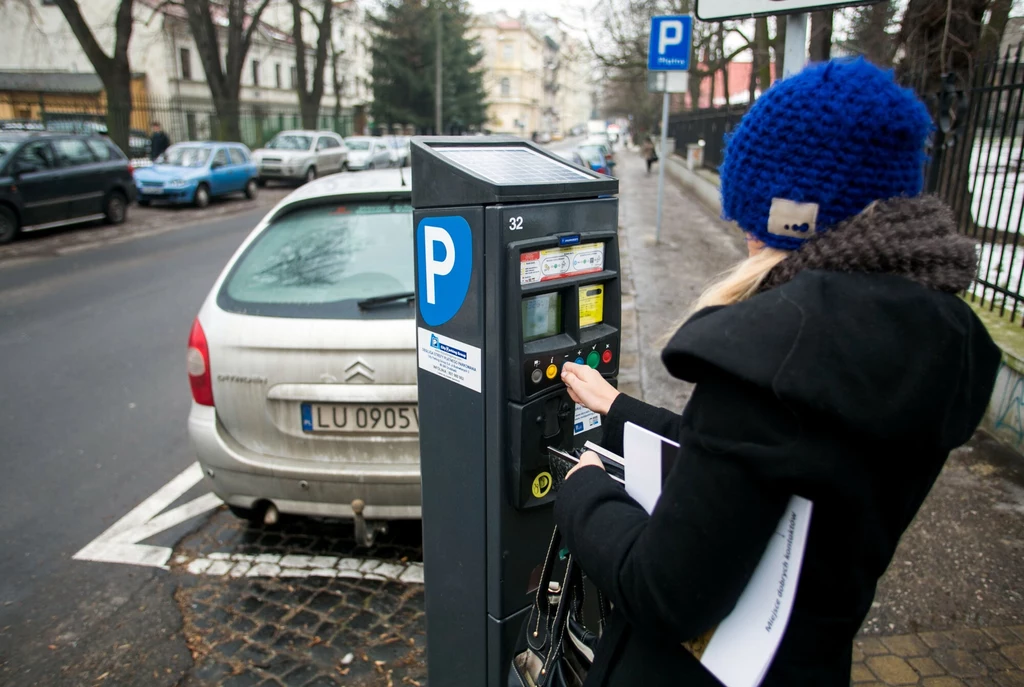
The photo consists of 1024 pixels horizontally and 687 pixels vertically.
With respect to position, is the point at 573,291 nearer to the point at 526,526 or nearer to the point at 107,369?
the point at 526,526

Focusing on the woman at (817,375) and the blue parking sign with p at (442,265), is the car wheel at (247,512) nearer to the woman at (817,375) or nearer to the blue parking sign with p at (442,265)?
the blue parking sign with p at (442,265)

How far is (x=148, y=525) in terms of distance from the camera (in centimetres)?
388

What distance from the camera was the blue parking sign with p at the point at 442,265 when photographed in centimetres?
182

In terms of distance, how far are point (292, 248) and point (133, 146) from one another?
2582 centimetres

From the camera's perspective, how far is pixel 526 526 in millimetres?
2018

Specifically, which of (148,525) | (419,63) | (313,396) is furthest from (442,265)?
(419,63)

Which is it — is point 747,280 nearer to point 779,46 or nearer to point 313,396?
point 313,396

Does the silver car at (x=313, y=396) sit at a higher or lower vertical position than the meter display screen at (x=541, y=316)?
lower

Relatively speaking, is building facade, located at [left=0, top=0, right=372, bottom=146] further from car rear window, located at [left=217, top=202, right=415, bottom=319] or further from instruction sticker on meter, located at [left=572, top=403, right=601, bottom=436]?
instruction sticker on meter, located at [left=572, top=403, right=601, bottom=436]

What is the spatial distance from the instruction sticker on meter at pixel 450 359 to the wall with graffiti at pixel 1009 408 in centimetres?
369

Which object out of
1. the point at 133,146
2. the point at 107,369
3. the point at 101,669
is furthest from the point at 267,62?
the point at 101,669

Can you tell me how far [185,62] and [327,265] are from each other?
43.3 m

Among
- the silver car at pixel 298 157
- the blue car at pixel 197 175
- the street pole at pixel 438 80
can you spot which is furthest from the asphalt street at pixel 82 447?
the street pole at pixel 438 80

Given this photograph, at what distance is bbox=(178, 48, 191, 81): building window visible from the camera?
4016 cm
